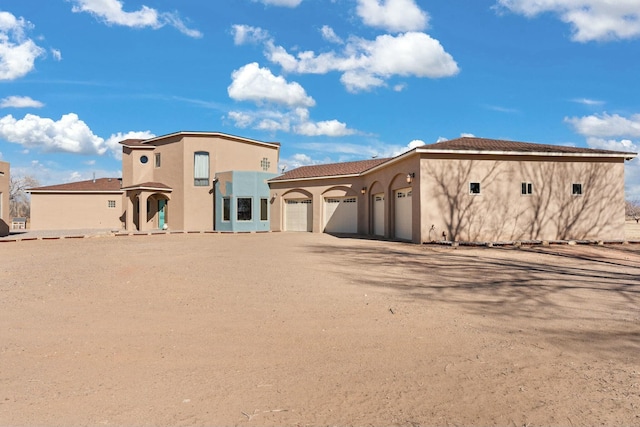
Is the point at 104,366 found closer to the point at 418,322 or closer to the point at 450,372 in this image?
the point at 450,372

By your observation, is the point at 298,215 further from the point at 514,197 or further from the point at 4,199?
the point at 4,199

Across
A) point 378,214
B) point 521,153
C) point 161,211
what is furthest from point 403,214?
point 161,211

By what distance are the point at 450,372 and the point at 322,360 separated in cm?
116

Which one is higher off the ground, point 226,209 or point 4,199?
point 4,199

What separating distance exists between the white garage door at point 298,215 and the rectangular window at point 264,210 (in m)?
1.33

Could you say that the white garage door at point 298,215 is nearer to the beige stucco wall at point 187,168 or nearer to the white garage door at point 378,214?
the beige stucco wall at point 187,168

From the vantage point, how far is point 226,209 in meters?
26.9

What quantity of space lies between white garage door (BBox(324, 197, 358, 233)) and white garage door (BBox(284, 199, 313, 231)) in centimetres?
126

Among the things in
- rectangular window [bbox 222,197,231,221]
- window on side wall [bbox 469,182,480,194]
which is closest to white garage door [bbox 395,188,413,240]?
window on side wall [bbox 469,182,480,194]

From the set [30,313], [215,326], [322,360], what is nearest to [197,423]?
[322,360]

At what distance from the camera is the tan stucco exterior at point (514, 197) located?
15.9 m

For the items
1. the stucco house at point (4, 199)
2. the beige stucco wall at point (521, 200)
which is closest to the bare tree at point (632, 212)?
the beige stucco wall at point (521, 200)

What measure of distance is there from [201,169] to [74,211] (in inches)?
496

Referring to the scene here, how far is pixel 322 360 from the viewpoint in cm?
395
